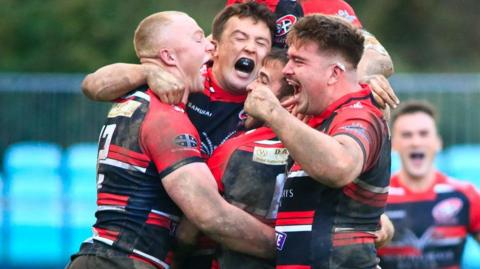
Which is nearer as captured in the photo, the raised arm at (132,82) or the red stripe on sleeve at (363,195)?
the red stripe on sleeve at (363,195)

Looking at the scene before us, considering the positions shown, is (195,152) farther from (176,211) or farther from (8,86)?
(8,86)

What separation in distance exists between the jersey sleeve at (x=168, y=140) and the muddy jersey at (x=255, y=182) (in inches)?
9.3

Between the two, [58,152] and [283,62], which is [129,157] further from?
[58,152]

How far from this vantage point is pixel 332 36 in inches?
257

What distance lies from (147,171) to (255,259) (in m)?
0.74

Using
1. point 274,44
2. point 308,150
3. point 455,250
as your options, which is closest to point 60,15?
point 455,250

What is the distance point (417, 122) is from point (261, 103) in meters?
5.28

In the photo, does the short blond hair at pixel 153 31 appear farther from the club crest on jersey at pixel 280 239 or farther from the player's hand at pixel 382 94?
the club crest on jersey at pixel 280 239

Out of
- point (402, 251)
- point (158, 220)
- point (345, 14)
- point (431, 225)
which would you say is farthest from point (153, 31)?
point (431, 225)

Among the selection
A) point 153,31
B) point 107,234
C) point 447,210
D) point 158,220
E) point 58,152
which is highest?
point 58,152

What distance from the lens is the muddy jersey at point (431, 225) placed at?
10.8 meters

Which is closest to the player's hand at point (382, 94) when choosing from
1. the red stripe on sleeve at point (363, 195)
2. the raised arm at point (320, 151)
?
the red stripe on sleeve at point (363, 195)

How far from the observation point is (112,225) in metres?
6.86

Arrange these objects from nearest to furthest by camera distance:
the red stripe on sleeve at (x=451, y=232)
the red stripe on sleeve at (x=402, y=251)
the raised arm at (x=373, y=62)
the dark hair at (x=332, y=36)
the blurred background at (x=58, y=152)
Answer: the dark hair at (x=332, y=36), the raised arm at (x=373, y=62), the red stripe on sleeve at (x=402, y=251), the red stripe on sleeve at (x=451, y=232), the blurred background at (x=58, y=152)
